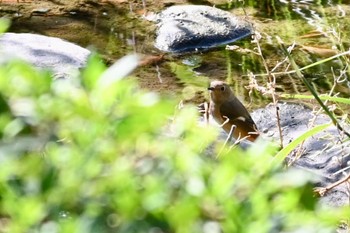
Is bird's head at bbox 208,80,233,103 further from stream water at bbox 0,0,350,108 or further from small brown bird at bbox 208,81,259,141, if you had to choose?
A: stream water at bbox 0,0,350,108

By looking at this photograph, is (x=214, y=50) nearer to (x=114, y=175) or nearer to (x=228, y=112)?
(x=228, y=112)

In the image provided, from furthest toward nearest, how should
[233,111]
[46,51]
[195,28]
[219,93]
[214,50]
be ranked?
[195,28] < [214,50] < [46,51] < [219,93] < [233,111]

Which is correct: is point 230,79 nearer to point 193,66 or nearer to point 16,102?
point 193,66

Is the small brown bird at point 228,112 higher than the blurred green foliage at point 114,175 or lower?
lower

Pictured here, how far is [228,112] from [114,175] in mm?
3868

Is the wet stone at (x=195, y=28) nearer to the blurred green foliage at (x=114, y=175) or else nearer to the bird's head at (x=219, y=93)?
the bird's head at (x=219, y=93)

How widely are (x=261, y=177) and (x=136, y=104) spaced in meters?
0.20

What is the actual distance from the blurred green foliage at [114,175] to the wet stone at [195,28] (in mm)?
5543

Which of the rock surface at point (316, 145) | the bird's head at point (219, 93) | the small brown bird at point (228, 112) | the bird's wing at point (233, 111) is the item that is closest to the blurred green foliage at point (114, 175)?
the rock surface at point (316, 145)

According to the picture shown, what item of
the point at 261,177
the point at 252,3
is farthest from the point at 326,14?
the point at 261,177

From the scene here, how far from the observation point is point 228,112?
4.90m

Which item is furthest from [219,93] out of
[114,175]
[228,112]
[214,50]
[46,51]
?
[114,175]

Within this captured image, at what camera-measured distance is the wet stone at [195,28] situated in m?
6.74

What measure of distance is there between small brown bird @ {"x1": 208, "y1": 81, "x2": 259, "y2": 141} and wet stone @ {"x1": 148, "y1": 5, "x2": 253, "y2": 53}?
166cm
